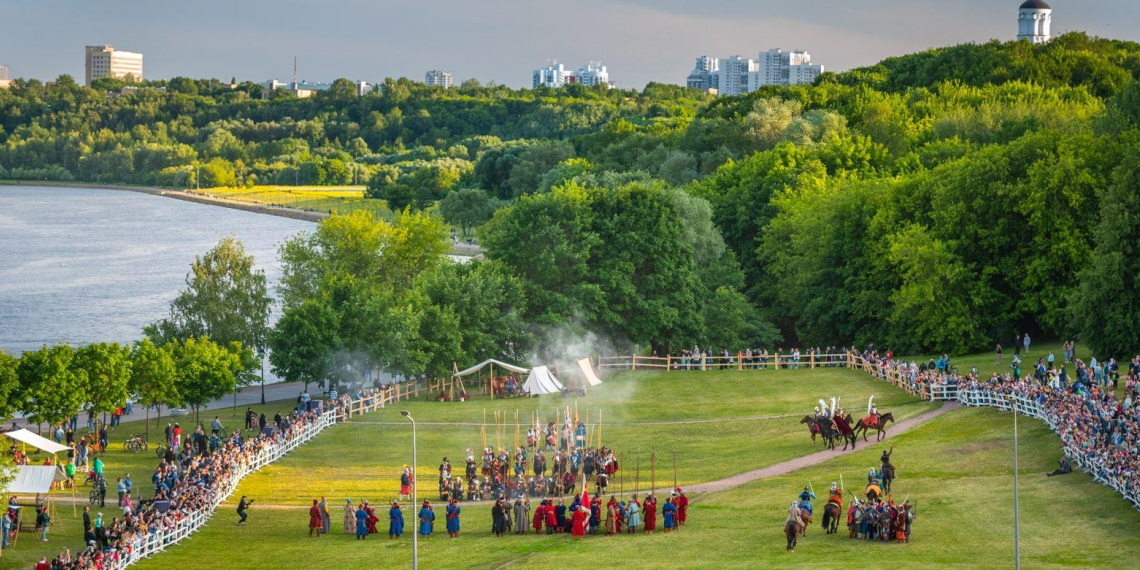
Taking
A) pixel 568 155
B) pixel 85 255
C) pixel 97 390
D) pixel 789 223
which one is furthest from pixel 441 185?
pixel 97 390

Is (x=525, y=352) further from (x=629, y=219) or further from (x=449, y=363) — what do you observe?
(x=629, y=219)

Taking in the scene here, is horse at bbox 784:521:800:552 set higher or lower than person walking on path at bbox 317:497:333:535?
higher

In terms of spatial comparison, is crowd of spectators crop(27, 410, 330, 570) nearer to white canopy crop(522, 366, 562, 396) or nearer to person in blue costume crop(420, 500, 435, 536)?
person in blue costume crop(420, 500, 435, 536)

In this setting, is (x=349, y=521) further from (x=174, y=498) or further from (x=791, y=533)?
(x=791, y=533)

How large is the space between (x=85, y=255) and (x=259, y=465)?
369 feet

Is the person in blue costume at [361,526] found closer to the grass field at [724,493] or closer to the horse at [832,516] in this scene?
the grass field at [724,493]

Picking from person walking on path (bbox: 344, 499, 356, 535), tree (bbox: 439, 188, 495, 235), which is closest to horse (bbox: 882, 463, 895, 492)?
person walking on path (bbox: 344, 499, 356, 535)

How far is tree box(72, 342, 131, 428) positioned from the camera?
50594 millimetres

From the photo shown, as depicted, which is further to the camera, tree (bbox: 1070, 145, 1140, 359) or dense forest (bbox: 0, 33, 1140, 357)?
dense forest (bbox: 0, 33, 1140, 357)

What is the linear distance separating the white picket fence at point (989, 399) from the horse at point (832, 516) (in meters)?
4.84

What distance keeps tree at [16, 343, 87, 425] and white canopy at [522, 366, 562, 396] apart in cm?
1663

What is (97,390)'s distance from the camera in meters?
50.6

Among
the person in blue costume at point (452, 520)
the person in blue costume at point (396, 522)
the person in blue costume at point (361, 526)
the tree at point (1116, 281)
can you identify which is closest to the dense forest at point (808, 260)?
the tree at point (1116, 281)

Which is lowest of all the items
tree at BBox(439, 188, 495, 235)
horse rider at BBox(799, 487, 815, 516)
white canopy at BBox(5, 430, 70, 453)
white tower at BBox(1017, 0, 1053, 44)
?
horse rider at BBox(799, 487, 815, 516)
